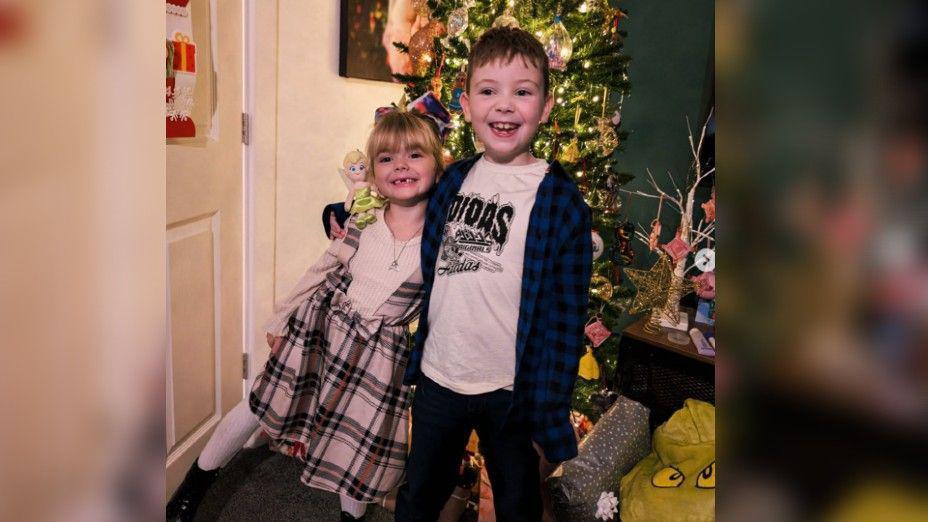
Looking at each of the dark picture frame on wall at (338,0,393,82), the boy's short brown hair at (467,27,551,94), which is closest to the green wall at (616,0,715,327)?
the dark picture frame on wall at (338,0,393,82)

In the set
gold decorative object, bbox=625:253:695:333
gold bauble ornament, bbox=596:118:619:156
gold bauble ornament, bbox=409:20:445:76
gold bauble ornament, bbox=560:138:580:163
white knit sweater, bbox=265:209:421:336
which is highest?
gold bauble ornament, bbox=409:20:445:76

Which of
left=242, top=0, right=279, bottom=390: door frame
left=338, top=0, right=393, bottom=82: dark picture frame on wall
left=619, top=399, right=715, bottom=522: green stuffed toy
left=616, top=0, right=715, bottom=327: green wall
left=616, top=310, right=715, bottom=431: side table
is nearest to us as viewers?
left=619, top=399, right=715, bottom=522: green stuffed toy

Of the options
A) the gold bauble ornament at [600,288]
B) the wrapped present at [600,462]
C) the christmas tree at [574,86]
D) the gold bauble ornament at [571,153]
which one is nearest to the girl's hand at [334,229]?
the christmas tree at [574,86]

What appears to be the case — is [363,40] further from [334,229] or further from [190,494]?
[190,494]

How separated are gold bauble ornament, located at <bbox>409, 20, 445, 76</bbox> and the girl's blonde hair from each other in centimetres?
69

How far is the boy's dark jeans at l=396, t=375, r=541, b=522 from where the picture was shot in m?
1.43

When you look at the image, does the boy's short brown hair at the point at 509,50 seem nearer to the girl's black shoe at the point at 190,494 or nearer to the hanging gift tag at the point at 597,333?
the hanging gift tag at the point at 597,333

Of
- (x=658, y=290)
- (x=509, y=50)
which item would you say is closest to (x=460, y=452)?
(x=509, y=50)

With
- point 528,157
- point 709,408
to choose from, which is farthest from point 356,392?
point 709,408

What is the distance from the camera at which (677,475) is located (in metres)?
1.88

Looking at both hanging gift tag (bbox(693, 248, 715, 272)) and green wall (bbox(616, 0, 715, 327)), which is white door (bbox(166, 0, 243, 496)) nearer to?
hanging gift tag (bbox(693, 248, 715, 272))

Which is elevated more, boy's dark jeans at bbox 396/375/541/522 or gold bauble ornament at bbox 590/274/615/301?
gold bauble ornament at bbox 590/274/615/301

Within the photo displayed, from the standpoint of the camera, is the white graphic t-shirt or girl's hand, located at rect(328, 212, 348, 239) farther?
girl's hand, located at rect(328, 212, 348, 239)
